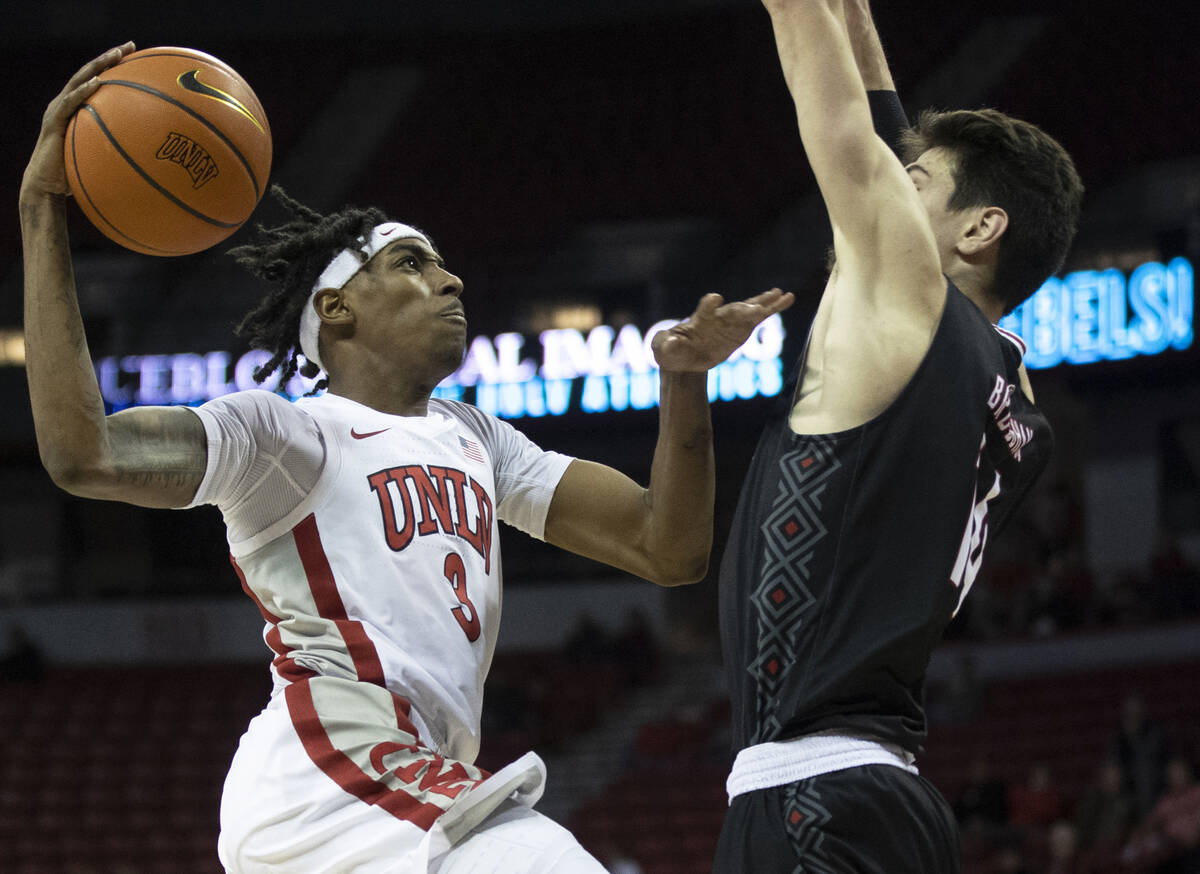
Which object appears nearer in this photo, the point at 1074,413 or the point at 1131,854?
the point at 1131,854

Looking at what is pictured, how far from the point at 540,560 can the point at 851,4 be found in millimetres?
13242

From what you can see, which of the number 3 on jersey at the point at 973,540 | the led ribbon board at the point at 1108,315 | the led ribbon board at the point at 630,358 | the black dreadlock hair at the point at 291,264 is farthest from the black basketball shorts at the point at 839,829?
the led ribbon board at the point at 1108,315

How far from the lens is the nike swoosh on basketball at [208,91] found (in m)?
2.90

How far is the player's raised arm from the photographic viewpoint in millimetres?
2076

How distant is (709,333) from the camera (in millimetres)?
2607

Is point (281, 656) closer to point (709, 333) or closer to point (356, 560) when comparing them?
point (356, 560)

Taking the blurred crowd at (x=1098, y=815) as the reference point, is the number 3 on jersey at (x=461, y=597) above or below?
above

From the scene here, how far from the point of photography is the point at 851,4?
9.43 ft

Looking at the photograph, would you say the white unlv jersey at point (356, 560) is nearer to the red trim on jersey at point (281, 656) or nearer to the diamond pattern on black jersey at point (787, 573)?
the red trim on jersey at point (281, 656)

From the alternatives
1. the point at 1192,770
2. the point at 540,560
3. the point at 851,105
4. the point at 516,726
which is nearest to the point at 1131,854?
the point at 1192,770

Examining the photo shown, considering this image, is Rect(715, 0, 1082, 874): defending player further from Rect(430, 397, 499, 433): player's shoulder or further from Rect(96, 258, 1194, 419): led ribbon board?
Rect(96, 258, 1194, 419): led ribbon board

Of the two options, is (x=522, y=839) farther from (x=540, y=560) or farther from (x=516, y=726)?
(x=540, y=560)

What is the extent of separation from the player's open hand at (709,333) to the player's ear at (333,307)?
0.78 m

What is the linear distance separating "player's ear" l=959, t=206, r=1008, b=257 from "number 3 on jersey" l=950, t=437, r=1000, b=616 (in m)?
0.34
